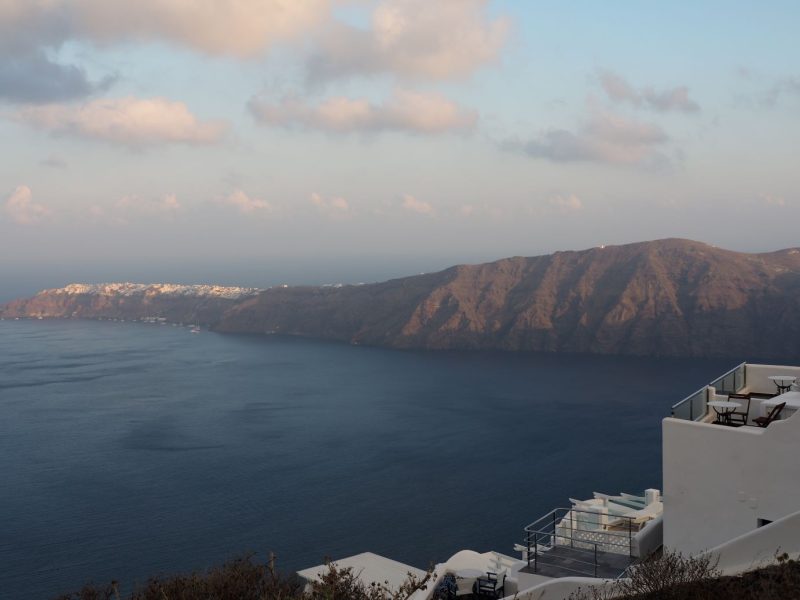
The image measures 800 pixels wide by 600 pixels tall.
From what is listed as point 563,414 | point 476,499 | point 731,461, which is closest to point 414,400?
point 563,414

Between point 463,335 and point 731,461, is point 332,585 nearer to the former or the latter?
point 731,461

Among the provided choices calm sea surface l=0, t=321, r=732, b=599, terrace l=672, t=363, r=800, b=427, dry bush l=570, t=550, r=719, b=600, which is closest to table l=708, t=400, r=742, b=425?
terrace l=672, t=363, r=800, b=427

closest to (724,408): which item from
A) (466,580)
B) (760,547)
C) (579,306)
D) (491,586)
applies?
(760,547)

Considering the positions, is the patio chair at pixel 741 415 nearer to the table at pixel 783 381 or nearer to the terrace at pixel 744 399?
the terrace at pixel 744 399

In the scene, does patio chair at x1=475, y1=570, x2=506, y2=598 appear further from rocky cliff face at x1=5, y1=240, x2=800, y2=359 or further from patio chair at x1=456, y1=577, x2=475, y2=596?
rocky cliff face at x1=5, y1=240, x2=800, y2=359

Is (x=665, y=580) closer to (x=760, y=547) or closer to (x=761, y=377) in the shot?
(x=760, y=547)

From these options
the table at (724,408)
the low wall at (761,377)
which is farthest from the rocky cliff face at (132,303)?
the table at (724,408)

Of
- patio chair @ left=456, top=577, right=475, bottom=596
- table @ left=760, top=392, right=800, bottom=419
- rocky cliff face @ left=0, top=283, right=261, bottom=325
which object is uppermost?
rocky cliff face @ left=0, top=283, right=261, bottom=325
